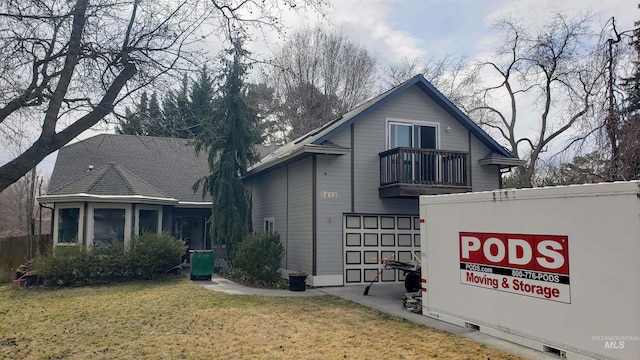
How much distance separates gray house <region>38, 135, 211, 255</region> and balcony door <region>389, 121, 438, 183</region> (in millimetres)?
7127

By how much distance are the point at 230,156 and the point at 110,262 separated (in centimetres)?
540

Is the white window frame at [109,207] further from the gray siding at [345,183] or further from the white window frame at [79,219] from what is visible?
the gray siding at [345,183]

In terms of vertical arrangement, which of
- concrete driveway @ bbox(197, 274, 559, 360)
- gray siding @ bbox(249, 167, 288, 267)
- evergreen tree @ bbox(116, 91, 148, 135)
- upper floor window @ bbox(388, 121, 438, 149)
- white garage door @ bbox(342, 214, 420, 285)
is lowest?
concrete driveway @ bbox(197, 274, 559, 360)

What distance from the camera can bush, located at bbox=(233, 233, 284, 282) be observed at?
13.7m

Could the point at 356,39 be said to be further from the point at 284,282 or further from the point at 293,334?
the point at 293,334

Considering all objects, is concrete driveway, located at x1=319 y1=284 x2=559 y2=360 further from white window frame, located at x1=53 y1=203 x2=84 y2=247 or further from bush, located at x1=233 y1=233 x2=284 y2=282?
white window frame, located at x1=53 y1=203 x2=84 y2=247

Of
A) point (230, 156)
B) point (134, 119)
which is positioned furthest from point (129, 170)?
point (134, 119)

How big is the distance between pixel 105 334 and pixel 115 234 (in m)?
9.60

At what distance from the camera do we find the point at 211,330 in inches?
314

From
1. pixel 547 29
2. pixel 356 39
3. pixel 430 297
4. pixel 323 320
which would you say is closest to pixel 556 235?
pixel 430 297

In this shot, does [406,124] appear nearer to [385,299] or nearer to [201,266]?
[385,299]

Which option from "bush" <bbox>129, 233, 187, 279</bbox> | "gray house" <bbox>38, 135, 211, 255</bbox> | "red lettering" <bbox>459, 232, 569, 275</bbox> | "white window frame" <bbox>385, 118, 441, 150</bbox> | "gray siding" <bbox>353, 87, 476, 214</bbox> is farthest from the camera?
"gray house" <bbox>38, 135, 211, 255</bbox>

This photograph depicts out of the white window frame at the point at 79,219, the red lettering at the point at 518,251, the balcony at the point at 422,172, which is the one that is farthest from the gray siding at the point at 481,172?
the white window frame at the point at 79,219

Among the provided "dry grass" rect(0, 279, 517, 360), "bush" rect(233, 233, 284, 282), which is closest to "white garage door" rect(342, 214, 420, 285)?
"bush" rect(233, 233, 284, 282)
